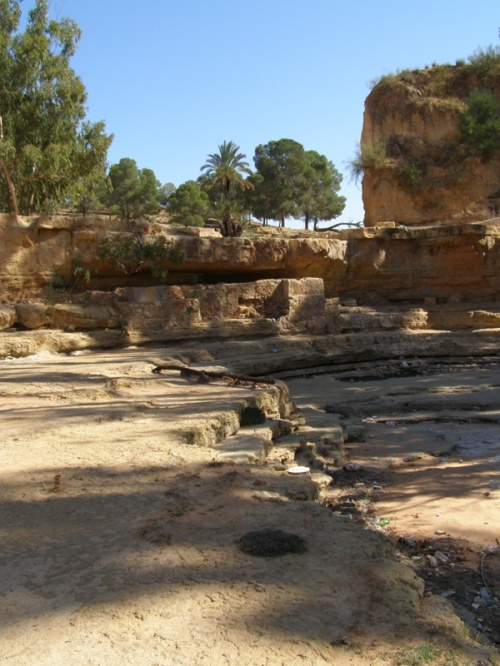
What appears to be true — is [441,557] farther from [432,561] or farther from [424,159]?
[424,159]

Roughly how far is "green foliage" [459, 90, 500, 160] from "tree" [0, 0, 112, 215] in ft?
51.1

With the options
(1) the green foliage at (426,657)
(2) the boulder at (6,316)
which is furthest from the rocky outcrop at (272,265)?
(1) the green foliage at (426,657)

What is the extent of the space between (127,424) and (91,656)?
3582mm

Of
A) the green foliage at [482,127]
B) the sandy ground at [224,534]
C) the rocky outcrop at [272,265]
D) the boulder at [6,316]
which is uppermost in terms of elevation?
the green foliage at [482,127]

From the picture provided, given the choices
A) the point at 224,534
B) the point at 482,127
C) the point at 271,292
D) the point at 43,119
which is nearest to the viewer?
the point at 224,534

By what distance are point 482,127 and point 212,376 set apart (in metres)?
20.9

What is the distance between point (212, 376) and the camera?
876 cm

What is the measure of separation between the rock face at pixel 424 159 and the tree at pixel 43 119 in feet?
41.2

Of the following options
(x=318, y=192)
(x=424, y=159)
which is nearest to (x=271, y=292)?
(x=424, y=159)

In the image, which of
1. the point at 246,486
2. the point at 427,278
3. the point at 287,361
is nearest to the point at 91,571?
the point at 246,486

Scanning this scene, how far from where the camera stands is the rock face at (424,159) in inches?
974

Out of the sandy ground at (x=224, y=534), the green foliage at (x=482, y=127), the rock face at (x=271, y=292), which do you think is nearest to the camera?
the sandy ground at (x=224, y=534)

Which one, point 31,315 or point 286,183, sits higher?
point 286,183

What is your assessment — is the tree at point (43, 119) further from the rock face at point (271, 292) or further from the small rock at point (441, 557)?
the small rock at point (441, 557)
